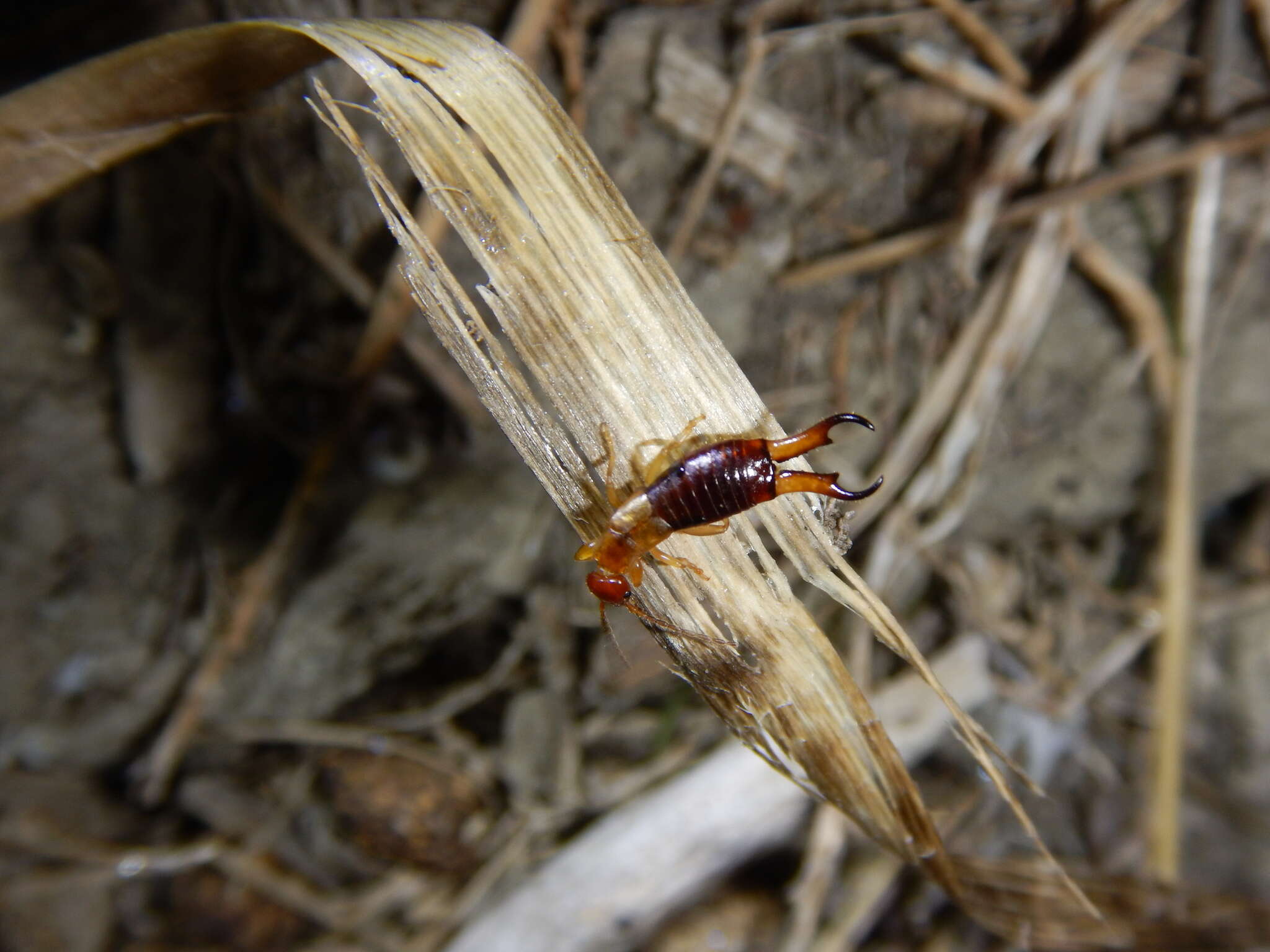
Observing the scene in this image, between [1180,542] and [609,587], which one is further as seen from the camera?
[1180,542]

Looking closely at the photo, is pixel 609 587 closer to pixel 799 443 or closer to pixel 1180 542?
pixel 799 443

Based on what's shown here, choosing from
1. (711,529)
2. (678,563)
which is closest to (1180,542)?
(711,529)

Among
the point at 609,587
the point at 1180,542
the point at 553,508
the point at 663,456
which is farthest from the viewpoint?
the point at 1180,542

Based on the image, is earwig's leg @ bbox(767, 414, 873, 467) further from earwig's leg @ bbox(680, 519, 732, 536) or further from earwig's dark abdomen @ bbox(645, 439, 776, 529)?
earwig's leg @ bbox(680, 519, 732, 536)

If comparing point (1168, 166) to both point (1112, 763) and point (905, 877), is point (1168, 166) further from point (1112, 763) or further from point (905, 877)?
point (905, 877)

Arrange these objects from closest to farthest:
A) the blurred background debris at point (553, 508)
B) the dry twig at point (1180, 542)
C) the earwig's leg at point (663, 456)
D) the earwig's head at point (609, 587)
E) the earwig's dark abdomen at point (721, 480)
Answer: the earwig's leg at point (663, 456) → the earwig's dark abdomen at point (721, 480) → the earwig's head at point (609, 587) → the blurred background debris at point (553, 508) → the dry twig at point (1180, 542)

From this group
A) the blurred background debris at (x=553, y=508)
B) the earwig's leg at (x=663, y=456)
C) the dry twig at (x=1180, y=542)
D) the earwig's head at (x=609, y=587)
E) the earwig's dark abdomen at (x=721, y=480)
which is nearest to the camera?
the earwig's leg at (x=663, y=456)

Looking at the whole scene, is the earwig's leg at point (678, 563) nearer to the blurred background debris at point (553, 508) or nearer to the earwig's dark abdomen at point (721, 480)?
the earwig's dark abdomen at point (721, 480)

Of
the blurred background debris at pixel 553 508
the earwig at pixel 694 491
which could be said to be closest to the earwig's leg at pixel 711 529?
the earwig at pixel 694 491
